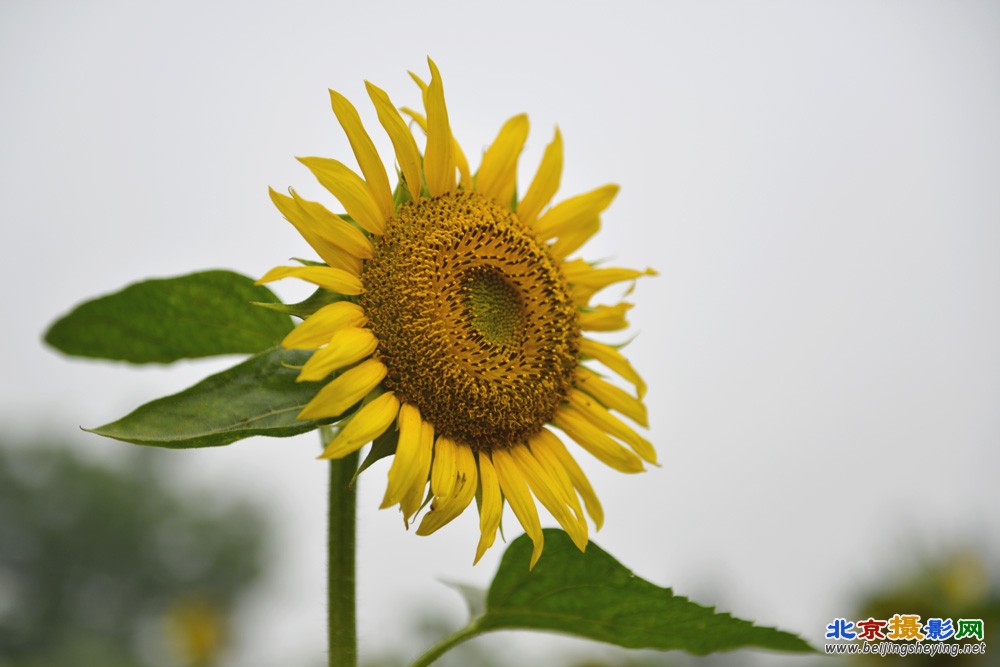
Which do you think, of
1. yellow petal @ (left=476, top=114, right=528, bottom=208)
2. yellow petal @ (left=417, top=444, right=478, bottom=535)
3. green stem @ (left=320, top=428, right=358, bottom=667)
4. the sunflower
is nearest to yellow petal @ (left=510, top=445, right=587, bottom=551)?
the sunflower

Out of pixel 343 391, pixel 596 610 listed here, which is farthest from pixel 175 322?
pixel 596 610

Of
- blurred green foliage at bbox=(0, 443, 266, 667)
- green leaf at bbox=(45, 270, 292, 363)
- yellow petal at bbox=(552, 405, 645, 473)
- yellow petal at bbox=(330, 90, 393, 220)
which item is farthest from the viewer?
blurred green foliage at bbox=(0, 443, 266, 667)

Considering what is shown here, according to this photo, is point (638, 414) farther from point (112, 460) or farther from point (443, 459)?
point (112, 460)

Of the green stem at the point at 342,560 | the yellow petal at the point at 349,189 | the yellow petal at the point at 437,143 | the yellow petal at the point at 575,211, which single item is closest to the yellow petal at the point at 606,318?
the yellow petal at the point at 575,211

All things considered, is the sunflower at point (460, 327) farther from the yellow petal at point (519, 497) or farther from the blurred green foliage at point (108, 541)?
the blurred green foliage at point (108, 541)

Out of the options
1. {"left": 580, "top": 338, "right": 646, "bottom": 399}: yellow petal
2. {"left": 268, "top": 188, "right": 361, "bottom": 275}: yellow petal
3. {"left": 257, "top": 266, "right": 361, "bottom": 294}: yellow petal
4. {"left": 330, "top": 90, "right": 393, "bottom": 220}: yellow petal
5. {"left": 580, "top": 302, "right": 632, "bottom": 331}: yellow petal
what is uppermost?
{"left": 330, "top": 90, "right": 393, "bottom": 220}: yellow petal

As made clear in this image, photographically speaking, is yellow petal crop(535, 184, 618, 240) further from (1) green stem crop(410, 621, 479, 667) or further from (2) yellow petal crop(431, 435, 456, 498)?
(1) green stem crop(410, 621, 479, 667)

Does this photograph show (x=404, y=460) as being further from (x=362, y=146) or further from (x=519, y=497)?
(x=362, y=146)
